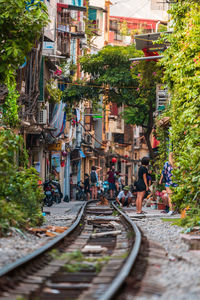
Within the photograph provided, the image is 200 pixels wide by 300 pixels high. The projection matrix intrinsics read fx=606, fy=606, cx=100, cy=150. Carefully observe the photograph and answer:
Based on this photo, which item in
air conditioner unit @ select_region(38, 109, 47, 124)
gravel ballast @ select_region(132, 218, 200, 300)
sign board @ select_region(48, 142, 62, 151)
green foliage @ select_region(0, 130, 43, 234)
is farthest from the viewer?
sign board @ select_region(48, 142, 62, 151)

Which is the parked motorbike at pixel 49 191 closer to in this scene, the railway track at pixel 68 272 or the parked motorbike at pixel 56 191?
the parked motorbike at pixel 56 191

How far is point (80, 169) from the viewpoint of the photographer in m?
49.5

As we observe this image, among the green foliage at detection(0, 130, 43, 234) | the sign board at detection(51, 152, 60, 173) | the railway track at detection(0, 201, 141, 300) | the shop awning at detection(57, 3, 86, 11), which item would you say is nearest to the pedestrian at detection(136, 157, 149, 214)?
the green foliage at detection(0, 130, 43, 234)

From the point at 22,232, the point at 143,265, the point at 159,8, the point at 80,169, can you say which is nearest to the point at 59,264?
the point at 143,265

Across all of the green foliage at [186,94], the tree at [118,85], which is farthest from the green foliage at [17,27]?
the tree at [118,85]

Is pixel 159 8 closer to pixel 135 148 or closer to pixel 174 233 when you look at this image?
pixel 135 148

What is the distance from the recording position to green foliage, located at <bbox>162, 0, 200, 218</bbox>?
43.4ft

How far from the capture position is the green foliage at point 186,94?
1323 centimetres

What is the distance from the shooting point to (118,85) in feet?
110

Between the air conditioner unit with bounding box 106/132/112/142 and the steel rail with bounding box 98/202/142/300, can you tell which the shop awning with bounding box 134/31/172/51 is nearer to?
the steel rail with bounding box 98/202/142/300

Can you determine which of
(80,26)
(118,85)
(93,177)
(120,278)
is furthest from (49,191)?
(80,26)

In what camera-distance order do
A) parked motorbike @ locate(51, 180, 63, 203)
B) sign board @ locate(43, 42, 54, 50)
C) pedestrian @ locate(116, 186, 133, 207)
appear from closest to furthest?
pedestrian @ locate(116, 186, 133, 207)
parked motorbike @ locate(51, 180, 63, 203)
sign board @ locate(43, 42, 54, 50)

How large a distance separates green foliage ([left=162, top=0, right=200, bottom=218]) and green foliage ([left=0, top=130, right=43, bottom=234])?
329 centimetres

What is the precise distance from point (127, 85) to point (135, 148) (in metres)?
40.9
